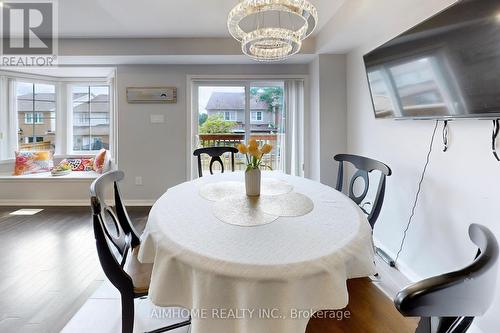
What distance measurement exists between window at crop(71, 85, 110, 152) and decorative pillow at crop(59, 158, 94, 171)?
368mm

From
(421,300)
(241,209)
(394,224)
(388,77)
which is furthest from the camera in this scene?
(394,224)

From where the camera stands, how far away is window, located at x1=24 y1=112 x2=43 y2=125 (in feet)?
15.6

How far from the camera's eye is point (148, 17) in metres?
2.94

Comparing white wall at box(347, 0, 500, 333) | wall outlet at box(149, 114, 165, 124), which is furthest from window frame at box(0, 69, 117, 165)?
white wall at box(347, 0, 500, 333)

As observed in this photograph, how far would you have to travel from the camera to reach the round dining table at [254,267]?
0.87 m

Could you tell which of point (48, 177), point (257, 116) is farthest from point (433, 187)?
point (48, 177)

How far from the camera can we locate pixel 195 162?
421 centimetres

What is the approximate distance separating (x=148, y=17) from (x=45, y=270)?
2.63 meters

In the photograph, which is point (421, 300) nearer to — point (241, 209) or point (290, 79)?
point (241, 209)

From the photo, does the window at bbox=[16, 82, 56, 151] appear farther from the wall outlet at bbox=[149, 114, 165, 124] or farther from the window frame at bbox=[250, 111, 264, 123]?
the window frame at bbox=[250, 111, 264, 123]

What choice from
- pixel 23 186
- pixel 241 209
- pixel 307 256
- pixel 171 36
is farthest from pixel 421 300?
pixel 23 186

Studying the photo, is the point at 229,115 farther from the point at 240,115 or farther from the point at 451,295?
the point at 451,295

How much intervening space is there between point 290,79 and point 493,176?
9.78 feet

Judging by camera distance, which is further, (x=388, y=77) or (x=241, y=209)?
(x=388, y=77)
